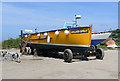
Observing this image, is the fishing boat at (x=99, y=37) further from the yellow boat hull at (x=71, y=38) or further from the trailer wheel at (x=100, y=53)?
the yellow boat hull at (x=71, y=38)

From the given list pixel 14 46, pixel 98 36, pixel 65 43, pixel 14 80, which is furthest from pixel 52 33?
pixel 14 46

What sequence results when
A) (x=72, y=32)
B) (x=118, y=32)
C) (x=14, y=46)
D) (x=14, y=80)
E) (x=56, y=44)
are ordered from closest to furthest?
(x=14, y=80) < (x=72, y=32) < (x=56, y=44) < (x=14, y=46) < (x=118, y=32)

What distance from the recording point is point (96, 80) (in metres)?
5.86

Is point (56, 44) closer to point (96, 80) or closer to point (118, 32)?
point (96, 80)

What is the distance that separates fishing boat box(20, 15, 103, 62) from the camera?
34.9ft

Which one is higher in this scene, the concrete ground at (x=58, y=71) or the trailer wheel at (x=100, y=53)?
the trailer wheel at (x=100, y=53)

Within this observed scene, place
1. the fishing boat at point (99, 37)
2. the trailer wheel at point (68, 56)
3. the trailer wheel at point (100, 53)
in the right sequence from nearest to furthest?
1. the trailer wheel at point (68, 56)
2. the fishing boat at point (99, 37)
3. the trailer wheel at point (100, 53)

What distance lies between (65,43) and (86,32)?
2.14m

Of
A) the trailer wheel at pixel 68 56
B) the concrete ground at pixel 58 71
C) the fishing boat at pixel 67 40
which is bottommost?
the concrete ground at pixel 58 71

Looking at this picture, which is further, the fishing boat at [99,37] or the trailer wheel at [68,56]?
the fishing boat at [99,37]

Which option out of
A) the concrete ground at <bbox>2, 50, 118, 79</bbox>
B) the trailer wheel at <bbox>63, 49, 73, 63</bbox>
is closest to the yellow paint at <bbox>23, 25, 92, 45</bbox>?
the trailer wheel at <bbox>63, 49, 73, 63</bbox>

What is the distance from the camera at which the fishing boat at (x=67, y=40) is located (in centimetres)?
1065

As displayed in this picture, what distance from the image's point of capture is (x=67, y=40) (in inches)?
464

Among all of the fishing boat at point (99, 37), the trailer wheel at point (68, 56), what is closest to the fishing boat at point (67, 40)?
the trailer wheel at point (68, 56)
